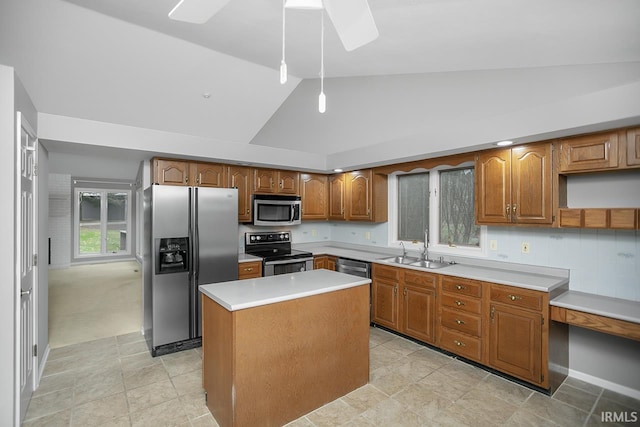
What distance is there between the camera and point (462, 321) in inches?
117

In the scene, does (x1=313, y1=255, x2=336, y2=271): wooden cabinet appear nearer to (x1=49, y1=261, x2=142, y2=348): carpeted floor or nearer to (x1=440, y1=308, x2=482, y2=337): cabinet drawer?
(x1=440, y1=308, x2=482, y2=337): cabinet drawer

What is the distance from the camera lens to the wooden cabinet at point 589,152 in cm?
229

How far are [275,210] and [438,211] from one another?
2.19 m

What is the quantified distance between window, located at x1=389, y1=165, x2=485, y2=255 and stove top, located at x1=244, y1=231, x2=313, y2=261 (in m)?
1.44

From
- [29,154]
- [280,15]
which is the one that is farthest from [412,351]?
[29,154]

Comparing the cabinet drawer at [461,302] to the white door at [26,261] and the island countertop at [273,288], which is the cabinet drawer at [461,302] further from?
the white door at [26,261]

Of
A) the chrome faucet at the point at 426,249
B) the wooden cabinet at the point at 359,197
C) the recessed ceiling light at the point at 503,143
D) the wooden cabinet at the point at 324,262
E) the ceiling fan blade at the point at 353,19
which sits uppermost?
the ceiling fan blade at the point at 353,19

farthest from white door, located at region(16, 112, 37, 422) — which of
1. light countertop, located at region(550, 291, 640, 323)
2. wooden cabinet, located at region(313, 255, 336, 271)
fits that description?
light countertop, located at region(550, 291, 640, 323)

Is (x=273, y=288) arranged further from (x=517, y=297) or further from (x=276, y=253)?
(x=276, y=253)

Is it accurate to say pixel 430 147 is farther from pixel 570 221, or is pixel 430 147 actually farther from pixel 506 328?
pixel 506 328

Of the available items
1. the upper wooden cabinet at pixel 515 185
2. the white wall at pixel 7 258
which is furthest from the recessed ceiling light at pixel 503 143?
the white wall at pixel 7 258

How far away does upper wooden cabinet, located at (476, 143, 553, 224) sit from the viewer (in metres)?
2.65

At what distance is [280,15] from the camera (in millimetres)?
2047

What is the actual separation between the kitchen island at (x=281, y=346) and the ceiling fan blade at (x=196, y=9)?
153 centimetres
